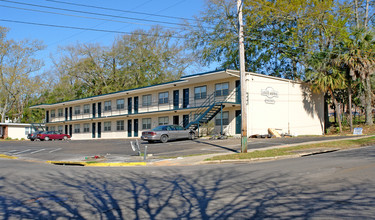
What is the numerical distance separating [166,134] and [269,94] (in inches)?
428

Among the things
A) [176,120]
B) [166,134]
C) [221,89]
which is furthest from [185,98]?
[166,134]

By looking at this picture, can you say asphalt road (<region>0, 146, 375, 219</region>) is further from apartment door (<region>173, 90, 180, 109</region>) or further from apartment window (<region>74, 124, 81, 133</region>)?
apartment window (<region>74, 124, 81, 133</region>)

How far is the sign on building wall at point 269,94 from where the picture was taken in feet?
100

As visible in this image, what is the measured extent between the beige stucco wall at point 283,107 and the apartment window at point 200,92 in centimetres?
565

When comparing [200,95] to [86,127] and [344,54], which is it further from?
[86,127]

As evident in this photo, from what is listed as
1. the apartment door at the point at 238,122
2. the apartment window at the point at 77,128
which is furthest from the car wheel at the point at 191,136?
the apartment window at the point at 77,128

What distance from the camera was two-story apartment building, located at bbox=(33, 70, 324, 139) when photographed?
3008 centimetres

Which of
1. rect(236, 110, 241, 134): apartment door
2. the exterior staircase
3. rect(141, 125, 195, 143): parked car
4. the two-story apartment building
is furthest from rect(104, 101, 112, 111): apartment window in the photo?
rect(236, 110, 241, 134): apartment door

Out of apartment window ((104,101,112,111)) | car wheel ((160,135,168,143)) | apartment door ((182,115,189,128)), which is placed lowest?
car wheel ((160,135,168,143))

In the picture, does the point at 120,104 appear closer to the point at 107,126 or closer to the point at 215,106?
the point at 107,126

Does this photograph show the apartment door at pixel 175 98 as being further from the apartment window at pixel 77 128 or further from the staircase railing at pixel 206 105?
the apartment window at pixel 77 128

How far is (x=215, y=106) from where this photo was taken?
30156 millimetres

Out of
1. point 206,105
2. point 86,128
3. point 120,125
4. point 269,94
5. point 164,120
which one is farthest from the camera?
point 86,128

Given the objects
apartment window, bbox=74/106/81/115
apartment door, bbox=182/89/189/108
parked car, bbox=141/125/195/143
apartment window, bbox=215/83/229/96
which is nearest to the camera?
parked car, bbox=141/125/195/143
